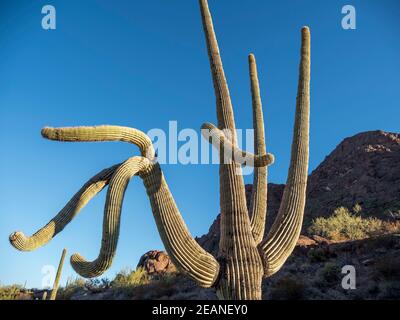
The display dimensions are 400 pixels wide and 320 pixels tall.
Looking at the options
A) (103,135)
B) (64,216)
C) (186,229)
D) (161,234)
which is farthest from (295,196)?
(64,216)

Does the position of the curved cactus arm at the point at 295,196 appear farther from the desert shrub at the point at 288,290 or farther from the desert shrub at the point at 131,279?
the desert shrub at the point at 131,279

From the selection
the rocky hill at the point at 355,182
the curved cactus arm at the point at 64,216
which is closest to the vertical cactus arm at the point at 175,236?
the curved cactus arm at the point at 64,216

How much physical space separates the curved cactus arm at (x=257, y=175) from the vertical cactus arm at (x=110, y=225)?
2.52m

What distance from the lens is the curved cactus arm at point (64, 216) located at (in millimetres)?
5102

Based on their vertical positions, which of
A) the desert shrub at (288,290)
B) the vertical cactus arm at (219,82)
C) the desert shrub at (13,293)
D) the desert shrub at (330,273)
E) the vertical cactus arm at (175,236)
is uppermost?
the vertical cactus arm at (219,82)

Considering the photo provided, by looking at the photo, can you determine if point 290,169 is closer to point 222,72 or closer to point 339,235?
point 222,72

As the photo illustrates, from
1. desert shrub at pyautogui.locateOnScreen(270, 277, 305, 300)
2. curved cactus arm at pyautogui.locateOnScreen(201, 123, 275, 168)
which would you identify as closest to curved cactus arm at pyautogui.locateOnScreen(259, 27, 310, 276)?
curved cactus arm at pyautogui.locateOnScreen(201, 123, 275, 168)

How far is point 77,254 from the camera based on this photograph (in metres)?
A: 5.73

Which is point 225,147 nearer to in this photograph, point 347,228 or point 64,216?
point 64,216

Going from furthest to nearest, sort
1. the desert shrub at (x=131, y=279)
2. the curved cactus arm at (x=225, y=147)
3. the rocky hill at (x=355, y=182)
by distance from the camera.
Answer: the rocky hill at (x=355, y=182) → the desert shrub at (x=131, y=279) → the curved cactus arm at (x=225, y=147)

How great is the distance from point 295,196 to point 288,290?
6.42 m

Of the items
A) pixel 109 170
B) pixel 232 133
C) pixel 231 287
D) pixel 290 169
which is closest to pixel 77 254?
pixel 109 170

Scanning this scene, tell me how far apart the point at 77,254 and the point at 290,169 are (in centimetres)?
406

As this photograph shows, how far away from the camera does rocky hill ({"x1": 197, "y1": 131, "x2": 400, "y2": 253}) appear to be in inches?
909
